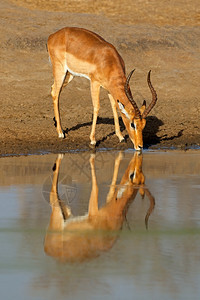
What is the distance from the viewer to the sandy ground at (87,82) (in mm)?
12914

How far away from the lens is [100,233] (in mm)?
5625

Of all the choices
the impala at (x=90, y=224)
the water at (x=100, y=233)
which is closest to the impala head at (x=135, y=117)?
the water at (x=100, y=233)

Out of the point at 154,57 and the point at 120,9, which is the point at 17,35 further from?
the point at 120,9

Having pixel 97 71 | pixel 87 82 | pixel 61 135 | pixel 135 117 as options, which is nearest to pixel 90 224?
pixel 135 117

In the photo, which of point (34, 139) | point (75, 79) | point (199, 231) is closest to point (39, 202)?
point (199, 231)

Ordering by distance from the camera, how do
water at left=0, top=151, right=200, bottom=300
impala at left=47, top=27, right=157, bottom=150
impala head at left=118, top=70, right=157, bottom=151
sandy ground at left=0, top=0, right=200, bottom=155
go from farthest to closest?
sandy ground at left=0, top=0, right=200, bottom=155 → impala at left=47, top=27, right=157, bottom=150 → impala head at left=118, top=70, right=157, bottom=151 → water at left=0, top=151, right=200, bottom=300

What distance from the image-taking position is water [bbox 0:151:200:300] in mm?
4332

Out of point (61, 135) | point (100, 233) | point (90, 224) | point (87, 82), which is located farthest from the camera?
point (87, 82)

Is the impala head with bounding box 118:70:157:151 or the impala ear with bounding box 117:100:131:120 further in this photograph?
the impala ear with bounding box 117:100:131:120

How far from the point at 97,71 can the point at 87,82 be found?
18.5 feet

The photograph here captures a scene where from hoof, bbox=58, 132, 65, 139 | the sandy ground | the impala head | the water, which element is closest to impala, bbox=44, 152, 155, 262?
the water

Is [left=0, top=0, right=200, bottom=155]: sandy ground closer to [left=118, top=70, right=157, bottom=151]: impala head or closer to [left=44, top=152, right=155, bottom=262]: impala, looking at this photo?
[left=118, top=70, right=157, bottom=151]: impala head

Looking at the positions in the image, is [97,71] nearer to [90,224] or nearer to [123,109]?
[123,109]

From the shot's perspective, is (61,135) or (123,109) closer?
(123,109)
